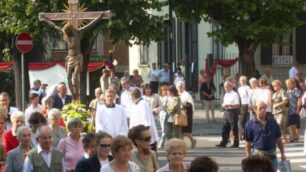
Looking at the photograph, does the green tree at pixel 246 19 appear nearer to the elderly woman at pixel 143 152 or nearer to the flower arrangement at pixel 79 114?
the flower arrangement at pixel 79 114

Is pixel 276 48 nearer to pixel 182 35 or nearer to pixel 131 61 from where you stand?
pixel 182 35

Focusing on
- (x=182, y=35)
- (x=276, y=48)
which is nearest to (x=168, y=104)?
(x=276, y=48)

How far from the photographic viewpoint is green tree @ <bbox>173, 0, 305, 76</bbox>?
1225 inches

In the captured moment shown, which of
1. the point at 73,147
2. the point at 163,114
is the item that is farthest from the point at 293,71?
the point at 73,147

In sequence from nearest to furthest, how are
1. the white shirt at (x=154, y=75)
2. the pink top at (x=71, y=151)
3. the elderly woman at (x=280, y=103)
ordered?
the pink top at (x=71, y=151) < the elderly woman at (x=280, y=103) < the white shirt at (x=154, y=75)

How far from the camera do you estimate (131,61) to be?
155ft

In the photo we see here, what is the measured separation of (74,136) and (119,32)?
1761cm

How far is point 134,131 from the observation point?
10211 mm

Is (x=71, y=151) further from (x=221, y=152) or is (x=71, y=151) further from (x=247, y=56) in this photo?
(x=247, y=56)

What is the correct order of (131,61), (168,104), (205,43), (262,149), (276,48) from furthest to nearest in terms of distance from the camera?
(131,61) → (205,43) → (276,48) → (168,104) → (262,149)

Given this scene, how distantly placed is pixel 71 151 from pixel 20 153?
109 cm

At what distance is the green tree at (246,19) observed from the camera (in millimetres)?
31125

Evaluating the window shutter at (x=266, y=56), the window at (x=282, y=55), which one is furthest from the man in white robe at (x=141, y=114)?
the window at (x=282, y=55)

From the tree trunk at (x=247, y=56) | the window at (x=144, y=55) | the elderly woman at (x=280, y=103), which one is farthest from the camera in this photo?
the window at (x=144, y=55)
